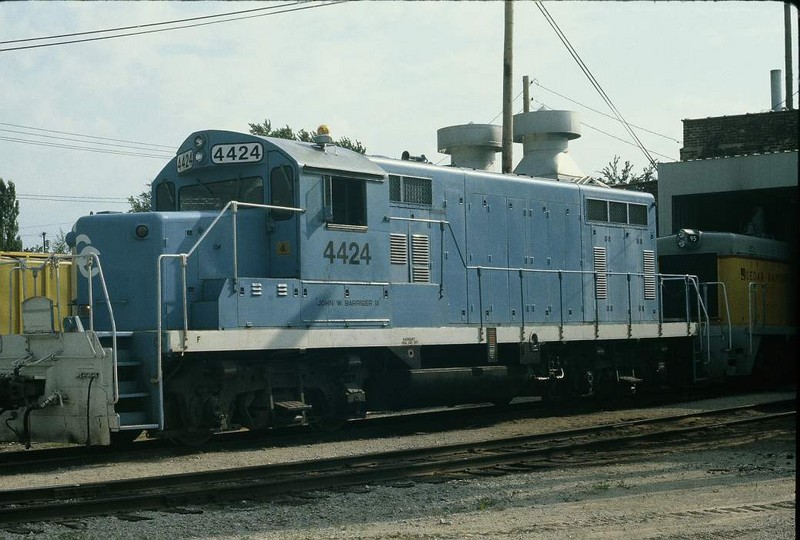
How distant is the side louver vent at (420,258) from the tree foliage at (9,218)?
45.6m

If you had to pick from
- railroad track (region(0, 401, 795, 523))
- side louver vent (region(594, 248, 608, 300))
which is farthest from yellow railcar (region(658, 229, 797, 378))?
railroad track (region(0, 401, 795, 523))

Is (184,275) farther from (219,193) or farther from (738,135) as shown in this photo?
(738,135)

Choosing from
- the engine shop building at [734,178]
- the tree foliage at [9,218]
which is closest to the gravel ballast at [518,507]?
the engine shop building at [734,178]

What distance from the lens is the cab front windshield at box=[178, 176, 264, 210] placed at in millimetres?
12156

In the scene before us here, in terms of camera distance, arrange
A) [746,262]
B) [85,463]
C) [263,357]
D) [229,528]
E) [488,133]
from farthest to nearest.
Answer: [746,262]
[488,133]
[263,357]
[85,463]
[229,528]

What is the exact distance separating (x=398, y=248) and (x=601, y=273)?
16.7 ft

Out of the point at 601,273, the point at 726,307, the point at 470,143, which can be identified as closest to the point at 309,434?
the point at 601,273

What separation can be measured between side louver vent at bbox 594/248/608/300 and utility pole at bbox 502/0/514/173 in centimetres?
338

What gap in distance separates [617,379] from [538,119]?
582 centimetres

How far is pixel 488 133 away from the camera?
18.5 m

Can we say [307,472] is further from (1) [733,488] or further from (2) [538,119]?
→ (2) [538,119]

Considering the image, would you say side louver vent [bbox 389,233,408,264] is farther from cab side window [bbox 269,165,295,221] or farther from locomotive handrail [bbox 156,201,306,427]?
locomotive handrail [bbox 156,201,306,427]

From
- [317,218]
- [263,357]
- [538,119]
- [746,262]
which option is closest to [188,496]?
[263,357]

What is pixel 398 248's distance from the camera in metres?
13.4
